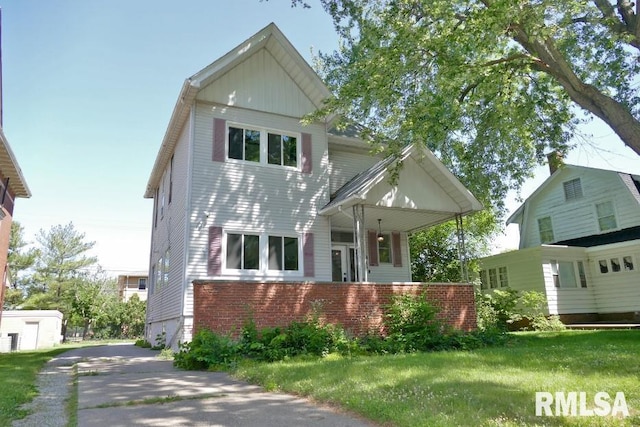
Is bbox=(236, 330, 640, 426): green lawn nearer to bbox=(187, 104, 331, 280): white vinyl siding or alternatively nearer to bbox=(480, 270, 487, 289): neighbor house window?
bbox=(187, 104, 331, 280): white vinyl siding

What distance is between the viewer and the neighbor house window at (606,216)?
20594 millimetres

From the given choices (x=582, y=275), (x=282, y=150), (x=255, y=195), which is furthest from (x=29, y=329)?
(x=582, y=275)

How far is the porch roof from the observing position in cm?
1287

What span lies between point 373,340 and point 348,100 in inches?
253

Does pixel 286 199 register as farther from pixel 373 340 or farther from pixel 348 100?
pixel 373 340

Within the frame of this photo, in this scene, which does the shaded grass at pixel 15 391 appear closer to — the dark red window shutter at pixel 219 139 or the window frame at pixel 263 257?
the window frame at pixel 263 257

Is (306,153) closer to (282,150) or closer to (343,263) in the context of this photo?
(282,150)

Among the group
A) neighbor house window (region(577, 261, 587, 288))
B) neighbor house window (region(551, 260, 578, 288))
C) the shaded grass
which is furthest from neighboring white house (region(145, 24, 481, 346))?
neighbor house window (region(577, 261, 587, 288))

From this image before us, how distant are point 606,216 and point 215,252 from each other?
18.8m

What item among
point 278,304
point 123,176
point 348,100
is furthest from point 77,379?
point 123,176

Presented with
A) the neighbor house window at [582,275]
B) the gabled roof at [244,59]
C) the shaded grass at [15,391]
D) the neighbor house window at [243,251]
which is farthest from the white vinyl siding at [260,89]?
the neighbor house window at [582,275]

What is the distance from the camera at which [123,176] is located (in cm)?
2081

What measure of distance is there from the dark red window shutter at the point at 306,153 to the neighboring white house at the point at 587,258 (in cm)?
1136

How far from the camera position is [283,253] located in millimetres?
13383
